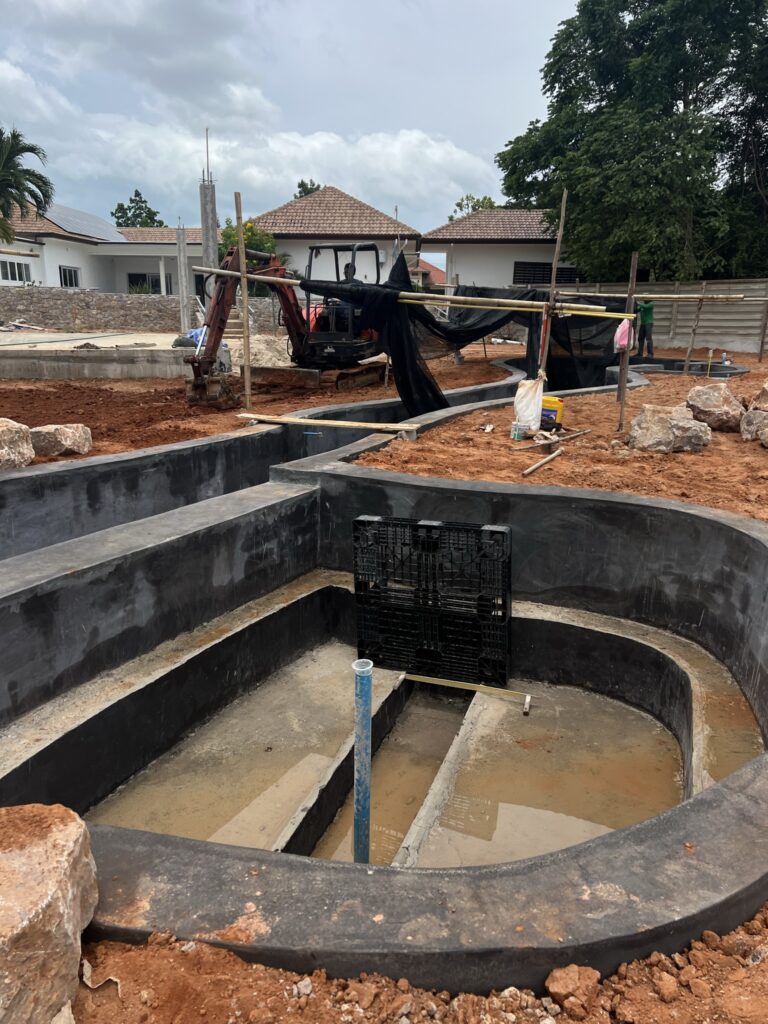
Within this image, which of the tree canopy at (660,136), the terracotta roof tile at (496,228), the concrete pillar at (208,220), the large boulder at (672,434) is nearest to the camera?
the large boulder at (672,434)

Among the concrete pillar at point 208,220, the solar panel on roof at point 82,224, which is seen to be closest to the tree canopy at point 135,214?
the solar panel on roof at point 82,224

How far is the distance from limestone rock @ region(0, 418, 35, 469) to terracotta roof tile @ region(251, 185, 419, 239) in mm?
25196

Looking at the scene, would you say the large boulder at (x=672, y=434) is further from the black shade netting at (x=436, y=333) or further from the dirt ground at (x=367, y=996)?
the dirt ground at (x=367, y=996)

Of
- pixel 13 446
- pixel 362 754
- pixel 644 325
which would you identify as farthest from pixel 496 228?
pixel 362 754

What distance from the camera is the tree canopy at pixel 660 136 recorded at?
1981cm

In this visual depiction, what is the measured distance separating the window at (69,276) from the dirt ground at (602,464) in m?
32.9

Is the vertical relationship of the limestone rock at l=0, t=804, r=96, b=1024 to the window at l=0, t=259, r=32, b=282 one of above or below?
below

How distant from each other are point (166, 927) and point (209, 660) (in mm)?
2637

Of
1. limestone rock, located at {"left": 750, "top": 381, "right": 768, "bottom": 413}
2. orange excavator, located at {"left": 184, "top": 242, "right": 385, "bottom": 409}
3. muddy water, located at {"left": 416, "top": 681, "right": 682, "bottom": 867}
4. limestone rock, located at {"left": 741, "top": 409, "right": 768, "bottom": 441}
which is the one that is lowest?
muddy water, located at {"left": 416, "top": 681, "right": 682, "bottom": 867}

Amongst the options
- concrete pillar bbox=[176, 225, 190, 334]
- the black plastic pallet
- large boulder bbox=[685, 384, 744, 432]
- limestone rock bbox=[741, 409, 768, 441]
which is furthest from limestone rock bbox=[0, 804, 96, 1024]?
concrete pillar bbox=[176, 225, 190, 334]

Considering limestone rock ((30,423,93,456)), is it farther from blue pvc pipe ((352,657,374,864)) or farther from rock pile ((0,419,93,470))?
blue pvc pipe ((352,657,374,864))

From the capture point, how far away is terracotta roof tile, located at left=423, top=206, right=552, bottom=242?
27.8 m

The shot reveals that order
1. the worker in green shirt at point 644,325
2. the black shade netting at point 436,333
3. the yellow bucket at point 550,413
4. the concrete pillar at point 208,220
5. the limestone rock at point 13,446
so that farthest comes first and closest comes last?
the concrete pillar at point 208,220
the worker in green shirt at point 644,325
the black shade netting at point 436,333
the yellow bucket at point 550,413
the limestone rock at point 13,446

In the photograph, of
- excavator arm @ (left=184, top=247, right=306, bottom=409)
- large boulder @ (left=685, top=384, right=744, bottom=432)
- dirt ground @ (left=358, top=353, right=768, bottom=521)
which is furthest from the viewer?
excavator arm @ (left=184, top=247, right=306, bottom=409)
